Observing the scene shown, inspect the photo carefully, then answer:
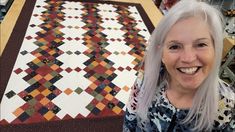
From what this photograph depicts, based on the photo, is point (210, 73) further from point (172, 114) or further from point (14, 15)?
point (14, 15)

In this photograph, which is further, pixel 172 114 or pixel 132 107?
pixel 132 107

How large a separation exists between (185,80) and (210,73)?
120mm

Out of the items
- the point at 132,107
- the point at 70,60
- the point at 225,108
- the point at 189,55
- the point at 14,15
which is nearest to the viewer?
the point at 189,55

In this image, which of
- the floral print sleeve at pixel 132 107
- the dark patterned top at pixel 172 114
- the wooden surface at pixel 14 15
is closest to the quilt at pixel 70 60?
the wooden surface at pixel 14 15

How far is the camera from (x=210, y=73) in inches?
38.8

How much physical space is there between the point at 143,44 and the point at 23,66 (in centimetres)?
127

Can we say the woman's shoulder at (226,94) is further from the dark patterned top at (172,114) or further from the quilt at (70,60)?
the quilt at (70,60)

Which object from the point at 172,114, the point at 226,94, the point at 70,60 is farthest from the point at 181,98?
the point at 70,60

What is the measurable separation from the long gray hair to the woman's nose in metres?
0.10

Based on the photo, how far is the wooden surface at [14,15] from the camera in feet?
8.05

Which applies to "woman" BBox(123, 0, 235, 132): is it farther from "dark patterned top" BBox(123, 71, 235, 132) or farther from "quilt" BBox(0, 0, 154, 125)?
"quilt" BBox(0, 0, 154, 125)

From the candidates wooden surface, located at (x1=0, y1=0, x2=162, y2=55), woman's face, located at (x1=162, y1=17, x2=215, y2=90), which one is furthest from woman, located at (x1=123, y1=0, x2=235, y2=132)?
wooden surface, located at (x1=0, y1=0, x2=162, y2=55)

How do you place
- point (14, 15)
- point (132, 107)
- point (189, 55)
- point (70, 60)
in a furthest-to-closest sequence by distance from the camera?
1. point (14, 15)
2. point (70, 60)
3. point (132, 107)
4. point (189, 55)

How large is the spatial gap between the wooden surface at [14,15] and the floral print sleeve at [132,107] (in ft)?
5.03
